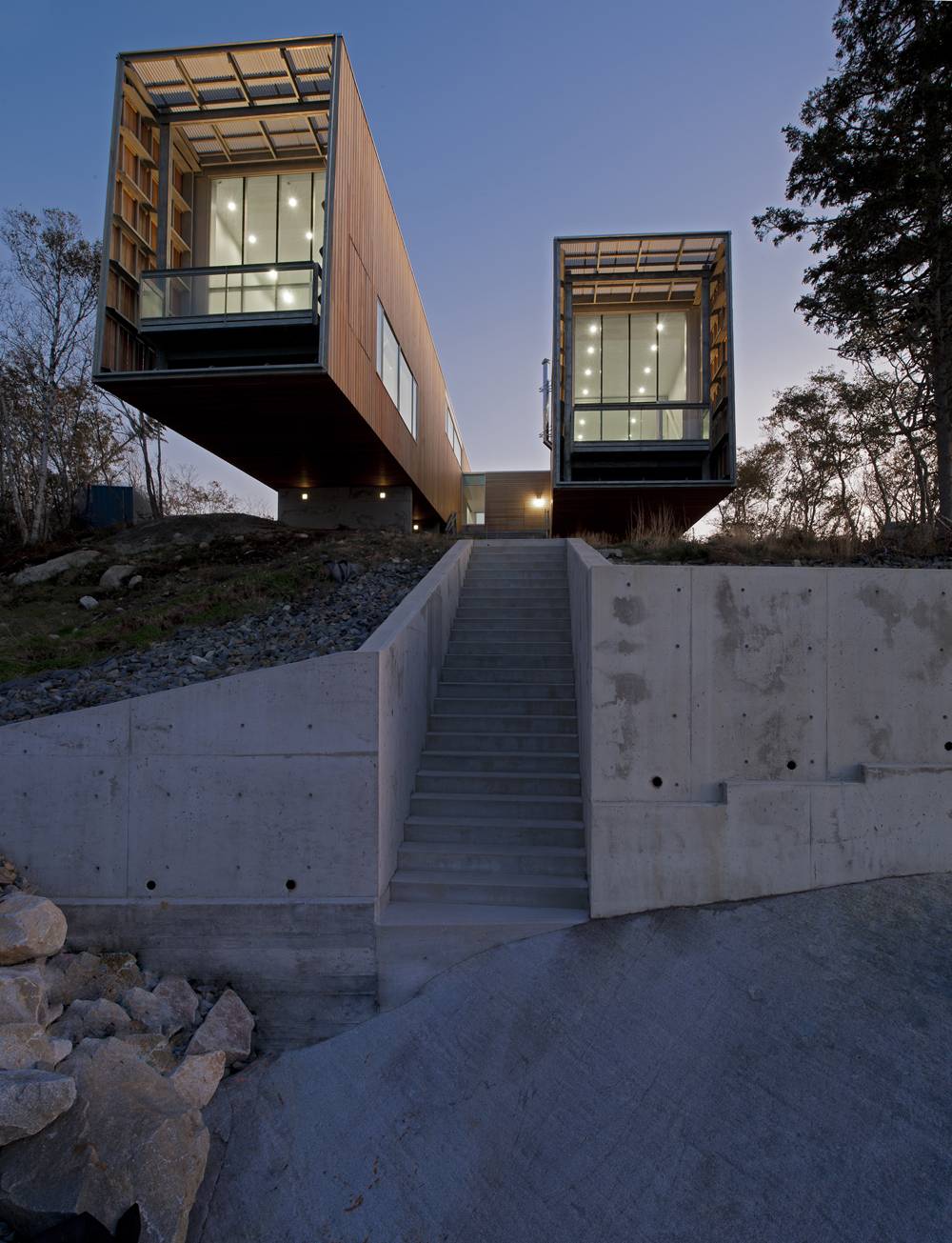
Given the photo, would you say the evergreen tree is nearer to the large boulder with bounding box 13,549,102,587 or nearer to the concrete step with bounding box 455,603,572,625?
the concrete step with bounding box 455,603,572,625

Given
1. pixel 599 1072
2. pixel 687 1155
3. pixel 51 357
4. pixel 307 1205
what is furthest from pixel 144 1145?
pixel 51 357

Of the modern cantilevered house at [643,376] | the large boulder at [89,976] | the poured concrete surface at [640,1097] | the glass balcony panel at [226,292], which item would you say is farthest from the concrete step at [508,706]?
the modern cantilevered house at [643,376]

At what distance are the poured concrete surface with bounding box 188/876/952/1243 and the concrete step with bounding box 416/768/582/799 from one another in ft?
4.70

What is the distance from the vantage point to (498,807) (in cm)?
603

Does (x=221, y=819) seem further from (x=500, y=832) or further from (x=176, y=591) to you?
(x=176, y=591)

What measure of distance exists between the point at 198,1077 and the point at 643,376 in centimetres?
1752

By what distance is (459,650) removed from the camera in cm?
826

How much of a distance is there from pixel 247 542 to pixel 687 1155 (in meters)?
12.7

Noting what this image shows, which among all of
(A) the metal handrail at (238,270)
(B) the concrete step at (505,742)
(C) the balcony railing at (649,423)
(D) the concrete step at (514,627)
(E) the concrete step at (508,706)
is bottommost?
(B) the concrete step at (505,742)

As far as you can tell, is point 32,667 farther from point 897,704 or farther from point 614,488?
point 614,488

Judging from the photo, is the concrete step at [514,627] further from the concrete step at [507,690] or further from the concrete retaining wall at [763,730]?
the concrete retaining wall at [763,730]

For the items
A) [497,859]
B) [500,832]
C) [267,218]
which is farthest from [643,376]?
[497,859]

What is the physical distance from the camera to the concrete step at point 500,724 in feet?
22.6

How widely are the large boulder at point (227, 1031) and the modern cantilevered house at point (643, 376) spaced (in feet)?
43.3
